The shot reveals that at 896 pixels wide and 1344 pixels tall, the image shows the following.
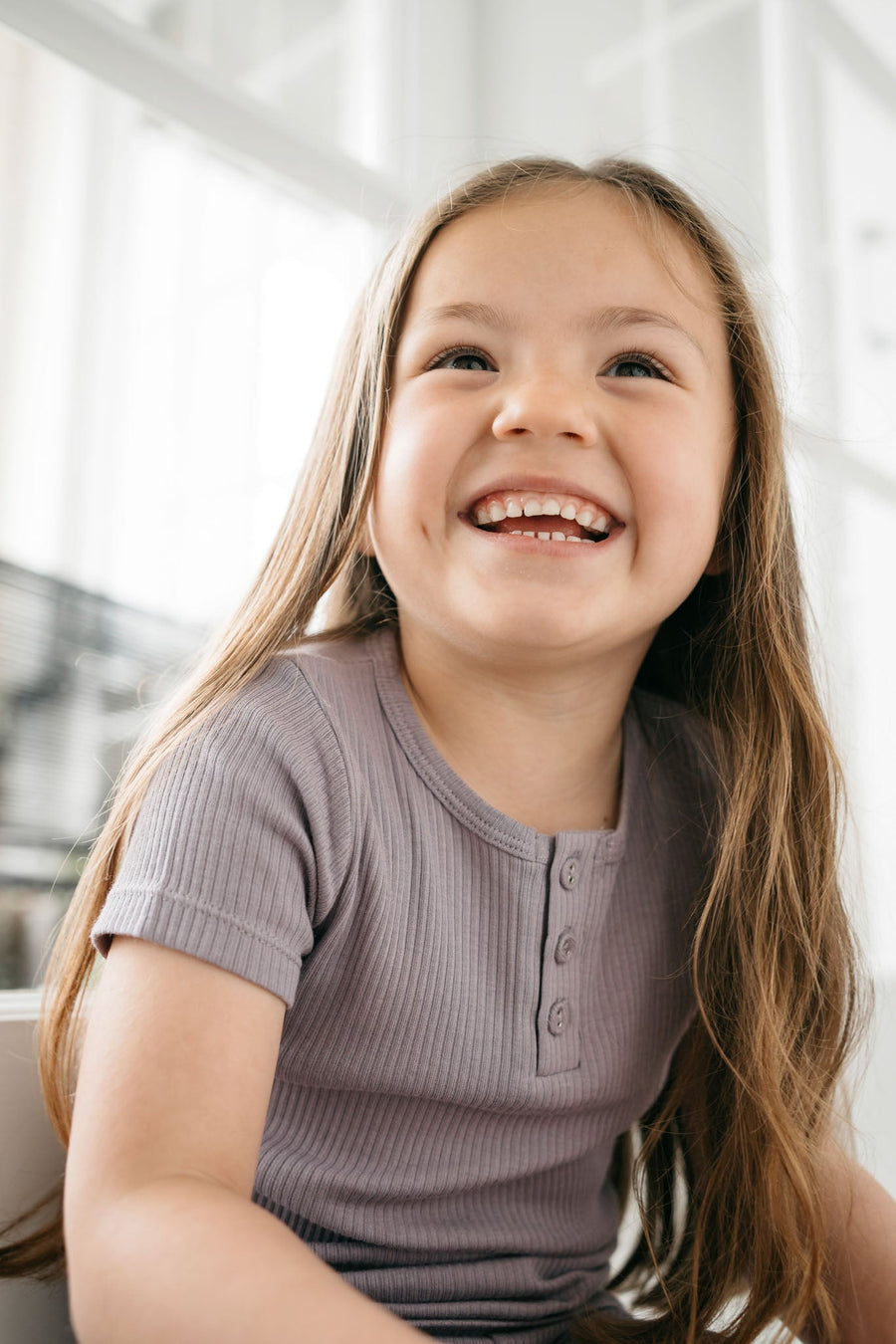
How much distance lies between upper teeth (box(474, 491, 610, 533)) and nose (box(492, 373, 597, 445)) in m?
0.04

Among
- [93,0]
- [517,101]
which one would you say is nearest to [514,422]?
[93,0]

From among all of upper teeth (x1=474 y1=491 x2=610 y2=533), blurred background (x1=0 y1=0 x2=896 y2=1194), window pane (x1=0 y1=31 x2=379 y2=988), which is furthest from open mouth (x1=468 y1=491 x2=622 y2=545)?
window pane (x1=0 y1=31 x2=379 y2=988)

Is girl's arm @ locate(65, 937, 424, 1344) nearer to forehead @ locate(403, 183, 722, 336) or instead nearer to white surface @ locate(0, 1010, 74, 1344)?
white surface @ locate(0, 1010, 74, 1344)

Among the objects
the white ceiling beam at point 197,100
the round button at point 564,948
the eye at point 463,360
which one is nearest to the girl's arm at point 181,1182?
the round button at point 564,948

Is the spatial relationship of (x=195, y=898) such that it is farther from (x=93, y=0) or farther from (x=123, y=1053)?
(x=93, y=0)

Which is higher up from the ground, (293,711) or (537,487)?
(537,487)

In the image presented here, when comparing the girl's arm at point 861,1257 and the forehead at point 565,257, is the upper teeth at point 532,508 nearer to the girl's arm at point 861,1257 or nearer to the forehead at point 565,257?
the forehead at point 565,257

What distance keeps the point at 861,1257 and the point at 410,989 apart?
39 cm

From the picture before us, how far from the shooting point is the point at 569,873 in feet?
2.63

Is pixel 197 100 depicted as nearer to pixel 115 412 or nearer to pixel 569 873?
pixel 115 412

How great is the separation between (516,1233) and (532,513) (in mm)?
480

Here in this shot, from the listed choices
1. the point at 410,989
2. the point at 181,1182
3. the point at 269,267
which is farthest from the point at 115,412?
the point at 181,1182

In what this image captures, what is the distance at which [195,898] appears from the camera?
593 millimetres

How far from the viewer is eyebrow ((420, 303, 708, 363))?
0.78 meters
